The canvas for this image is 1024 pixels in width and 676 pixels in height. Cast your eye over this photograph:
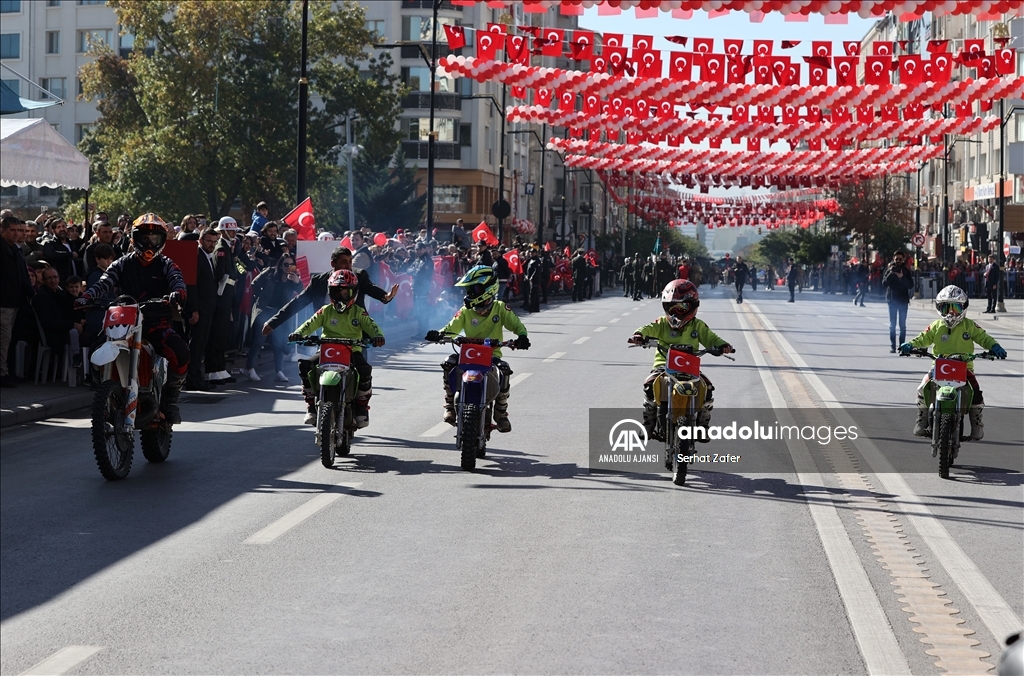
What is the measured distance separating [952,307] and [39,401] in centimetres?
845

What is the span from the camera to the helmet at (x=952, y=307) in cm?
1130

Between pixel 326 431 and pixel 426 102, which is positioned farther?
pixel 426 102

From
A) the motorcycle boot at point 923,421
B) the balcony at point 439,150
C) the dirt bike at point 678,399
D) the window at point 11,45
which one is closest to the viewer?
the dirt bike at point 678,399

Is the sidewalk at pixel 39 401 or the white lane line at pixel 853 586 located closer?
the white lane line at pixel 853 586

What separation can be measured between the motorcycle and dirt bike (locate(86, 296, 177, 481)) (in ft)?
3.78

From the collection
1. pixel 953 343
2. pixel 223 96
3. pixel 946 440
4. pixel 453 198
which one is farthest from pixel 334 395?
pixel 453 198

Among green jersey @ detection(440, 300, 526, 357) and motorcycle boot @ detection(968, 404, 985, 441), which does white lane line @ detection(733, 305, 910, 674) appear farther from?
green jersey @ detection(440, 300, 526, 357)

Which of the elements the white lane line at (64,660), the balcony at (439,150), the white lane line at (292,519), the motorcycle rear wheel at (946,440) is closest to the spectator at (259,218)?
the white lane line at (292,519)

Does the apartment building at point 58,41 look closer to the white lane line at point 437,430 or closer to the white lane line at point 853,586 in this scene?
the white lane line at point 437,430

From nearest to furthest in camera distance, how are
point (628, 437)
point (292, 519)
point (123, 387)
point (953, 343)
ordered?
point (292, 519) → point (123, 387) → point (953, 343) → point (628, 437)

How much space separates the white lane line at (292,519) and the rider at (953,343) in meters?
4.36

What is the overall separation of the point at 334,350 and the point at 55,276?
19.7ft

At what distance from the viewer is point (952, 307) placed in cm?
1133

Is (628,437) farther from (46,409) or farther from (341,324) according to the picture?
(46,409)
